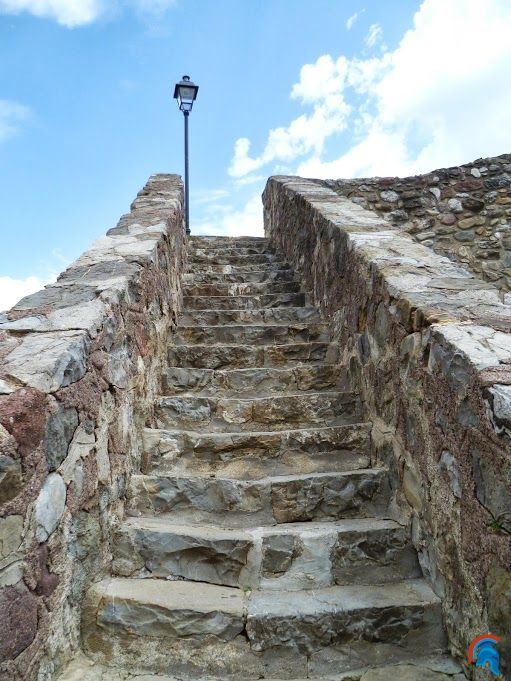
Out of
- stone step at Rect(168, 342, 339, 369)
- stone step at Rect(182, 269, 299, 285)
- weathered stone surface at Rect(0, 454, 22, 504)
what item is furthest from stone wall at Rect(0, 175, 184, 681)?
stone step at Rect(182, 269, 299, 285)

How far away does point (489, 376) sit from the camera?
4.49ft

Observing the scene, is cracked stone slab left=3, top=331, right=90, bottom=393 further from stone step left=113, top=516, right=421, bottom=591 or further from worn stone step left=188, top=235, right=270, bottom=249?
worn stone step left=188, top=235, right=270, bottom=249

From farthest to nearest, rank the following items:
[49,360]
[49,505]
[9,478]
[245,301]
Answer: [245,301], [49,360], [49,505], [9,478]

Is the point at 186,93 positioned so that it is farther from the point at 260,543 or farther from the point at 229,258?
the point at 260,543

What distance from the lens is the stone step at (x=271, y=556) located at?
6.02ft

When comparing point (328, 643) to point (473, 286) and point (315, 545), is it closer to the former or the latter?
point (315, 545)

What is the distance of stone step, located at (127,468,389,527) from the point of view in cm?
208

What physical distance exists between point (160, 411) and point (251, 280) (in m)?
2.03

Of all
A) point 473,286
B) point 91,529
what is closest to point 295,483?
point 91,529

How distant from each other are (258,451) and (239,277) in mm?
2274

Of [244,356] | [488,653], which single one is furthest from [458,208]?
[488,653]

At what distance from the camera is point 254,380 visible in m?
2.90

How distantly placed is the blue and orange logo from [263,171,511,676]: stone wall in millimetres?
46

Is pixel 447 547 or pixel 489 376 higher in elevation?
pixel 489 376
